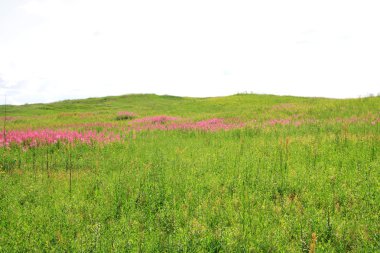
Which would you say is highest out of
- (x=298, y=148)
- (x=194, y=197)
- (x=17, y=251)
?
(x=298, y=148)

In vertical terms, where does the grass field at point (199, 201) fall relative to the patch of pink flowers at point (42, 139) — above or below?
below

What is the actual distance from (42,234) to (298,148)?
7.95m

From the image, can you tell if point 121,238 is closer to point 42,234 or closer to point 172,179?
point 42,234

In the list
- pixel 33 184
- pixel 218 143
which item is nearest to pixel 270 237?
pixel 33 184

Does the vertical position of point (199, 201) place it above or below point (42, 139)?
below

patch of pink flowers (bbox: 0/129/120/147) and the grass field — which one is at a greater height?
patch of pink flowers (bbox: 0/129/120/147)

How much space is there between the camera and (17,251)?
153 inches

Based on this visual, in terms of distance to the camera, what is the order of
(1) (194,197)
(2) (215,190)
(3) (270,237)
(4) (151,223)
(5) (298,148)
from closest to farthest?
1. (3) (270,237)
2. (4) (151,223)
3. (1) (194,197)
4. (2) (215,190)
5. (5) (298,148)

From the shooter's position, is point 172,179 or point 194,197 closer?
point 194,197

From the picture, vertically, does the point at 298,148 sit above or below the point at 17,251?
above

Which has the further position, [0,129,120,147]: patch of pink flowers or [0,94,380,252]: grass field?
[0,129,120,147]: patch of pink flowers

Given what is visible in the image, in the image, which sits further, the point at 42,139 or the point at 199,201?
the point at 42,139

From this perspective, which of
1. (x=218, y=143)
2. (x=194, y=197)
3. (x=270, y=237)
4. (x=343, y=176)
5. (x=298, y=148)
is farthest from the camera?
(x=218, y=143)

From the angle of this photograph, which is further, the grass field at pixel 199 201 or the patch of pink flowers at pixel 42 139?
the patch of pink flowers at pixel 42 139
